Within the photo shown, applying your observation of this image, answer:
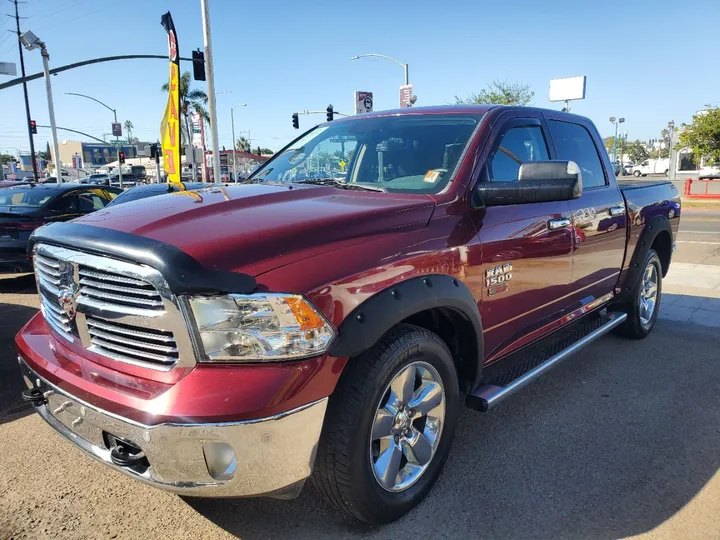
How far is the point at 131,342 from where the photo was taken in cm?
204

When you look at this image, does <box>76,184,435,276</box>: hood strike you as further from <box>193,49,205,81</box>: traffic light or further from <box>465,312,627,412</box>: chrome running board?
<box>193,49,205,81</box>: traffic light

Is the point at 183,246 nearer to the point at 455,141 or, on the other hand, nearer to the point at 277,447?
the point at 277,447

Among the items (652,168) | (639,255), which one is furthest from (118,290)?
(652,168)

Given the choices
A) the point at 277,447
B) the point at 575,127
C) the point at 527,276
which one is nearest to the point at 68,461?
the point at 277,447

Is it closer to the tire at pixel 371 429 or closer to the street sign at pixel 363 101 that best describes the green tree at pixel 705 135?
the street sign at pixel 363 101

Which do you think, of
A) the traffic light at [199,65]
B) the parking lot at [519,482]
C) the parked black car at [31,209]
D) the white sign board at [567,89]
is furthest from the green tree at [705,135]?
the parked black car at [31,209]

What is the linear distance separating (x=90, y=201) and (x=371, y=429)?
26.7ft

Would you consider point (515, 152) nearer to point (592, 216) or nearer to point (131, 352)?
point (592, 216)

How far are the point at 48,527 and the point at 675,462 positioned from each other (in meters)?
3.21

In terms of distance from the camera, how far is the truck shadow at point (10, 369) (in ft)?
12.0

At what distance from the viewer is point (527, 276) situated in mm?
3109

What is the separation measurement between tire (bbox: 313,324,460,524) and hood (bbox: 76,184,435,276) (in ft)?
1.61

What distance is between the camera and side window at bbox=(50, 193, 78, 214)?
26.4 ft

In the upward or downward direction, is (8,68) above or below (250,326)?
above
